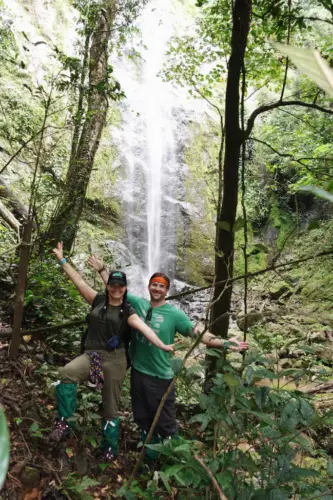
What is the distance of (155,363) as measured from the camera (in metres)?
3.23

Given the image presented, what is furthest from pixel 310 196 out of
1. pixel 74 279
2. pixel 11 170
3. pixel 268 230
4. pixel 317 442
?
pixel 74 279

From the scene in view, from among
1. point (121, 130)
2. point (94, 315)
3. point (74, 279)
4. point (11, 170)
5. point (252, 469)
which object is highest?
point (121, 130)

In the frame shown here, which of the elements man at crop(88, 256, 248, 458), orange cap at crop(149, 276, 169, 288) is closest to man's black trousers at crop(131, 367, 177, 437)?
man at crop(88, 256, 248, 458)

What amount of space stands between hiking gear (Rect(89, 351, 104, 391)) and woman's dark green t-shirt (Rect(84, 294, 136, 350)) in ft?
0.22

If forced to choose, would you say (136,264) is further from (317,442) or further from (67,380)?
(67,380)

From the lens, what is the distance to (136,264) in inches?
480

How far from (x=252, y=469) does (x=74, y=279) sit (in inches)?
81.8

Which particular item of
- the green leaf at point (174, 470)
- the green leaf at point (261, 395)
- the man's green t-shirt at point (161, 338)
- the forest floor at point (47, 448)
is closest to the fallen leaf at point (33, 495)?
the forest floor at point (47, 448)

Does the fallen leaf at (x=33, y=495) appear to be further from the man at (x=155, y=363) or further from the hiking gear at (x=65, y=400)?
the man at (x=155, y=363)

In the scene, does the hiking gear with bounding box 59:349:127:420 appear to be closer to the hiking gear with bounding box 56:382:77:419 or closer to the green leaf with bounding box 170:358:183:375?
the hiking gear with bounding box 56:382:77:419

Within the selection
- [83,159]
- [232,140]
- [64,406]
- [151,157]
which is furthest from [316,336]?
[151,157]

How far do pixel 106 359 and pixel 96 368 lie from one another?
0.11 meters

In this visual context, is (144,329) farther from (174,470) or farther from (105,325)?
(174,470)

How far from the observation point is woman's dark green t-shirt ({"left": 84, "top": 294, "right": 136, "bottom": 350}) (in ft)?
10.2
